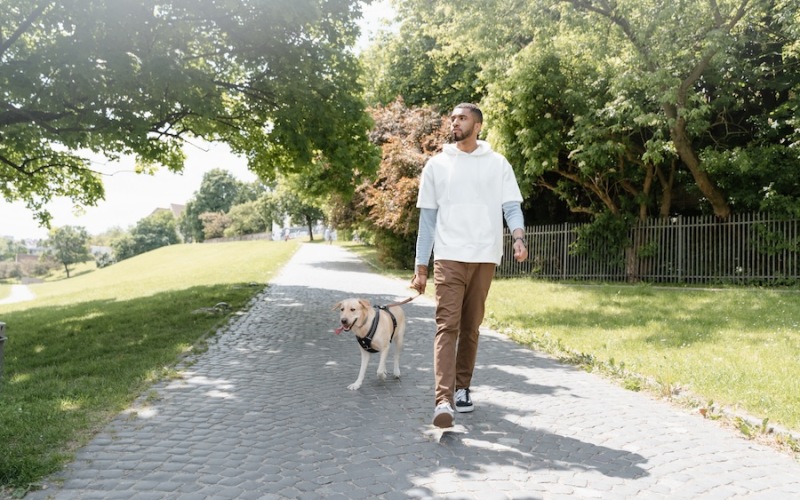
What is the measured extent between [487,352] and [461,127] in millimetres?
4137

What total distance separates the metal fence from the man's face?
1357cm

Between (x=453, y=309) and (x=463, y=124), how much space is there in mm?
1392

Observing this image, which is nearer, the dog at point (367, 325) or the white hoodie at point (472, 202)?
the white hoodie at point (472, 202)

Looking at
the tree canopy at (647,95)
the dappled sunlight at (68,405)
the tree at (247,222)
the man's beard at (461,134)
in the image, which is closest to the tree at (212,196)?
the tree at (247,222)

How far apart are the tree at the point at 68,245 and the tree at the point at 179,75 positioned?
334 feet

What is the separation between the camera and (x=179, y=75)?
9.02 m

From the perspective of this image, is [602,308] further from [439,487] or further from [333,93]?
[439,487]

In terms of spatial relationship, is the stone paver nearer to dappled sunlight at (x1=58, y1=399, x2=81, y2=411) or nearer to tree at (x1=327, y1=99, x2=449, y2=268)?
dappled sunlight at (x1=58, y1=399, x2=81, y2=411)

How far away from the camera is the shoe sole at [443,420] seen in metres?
4.07

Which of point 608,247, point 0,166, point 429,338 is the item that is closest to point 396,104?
point 608,247

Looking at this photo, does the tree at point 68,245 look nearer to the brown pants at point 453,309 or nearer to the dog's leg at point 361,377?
the dog's leg at point 361,377

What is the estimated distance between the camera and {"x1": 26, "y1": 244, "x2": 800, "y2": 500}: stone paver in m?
3.38

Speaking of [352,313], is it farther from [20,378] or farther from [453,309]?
[20,378]

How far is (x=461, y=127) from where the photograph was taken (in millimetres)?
4332
